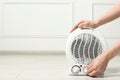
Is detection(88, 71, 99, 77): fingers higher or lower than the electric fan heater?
lower

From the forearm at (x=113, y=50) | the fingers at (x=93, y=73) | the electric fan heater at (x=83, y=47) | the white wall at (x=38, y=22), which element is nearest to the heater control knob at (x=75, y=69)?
the electric fan heater at (x=83, y=47)

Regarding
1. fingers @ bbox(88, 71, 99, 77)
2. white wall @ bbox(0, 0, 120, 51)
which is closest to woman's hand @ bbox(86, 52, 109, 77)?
fingers @ bbox(88, 71, 99, 77)

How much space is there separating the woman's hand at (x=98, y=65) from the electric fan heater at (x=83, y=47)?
77 millimetres

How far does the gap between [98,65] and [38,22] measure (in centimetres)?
198

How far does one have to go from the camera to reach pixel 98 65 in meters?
1.75

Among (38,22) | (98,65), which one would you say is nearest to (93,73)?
(98,65)

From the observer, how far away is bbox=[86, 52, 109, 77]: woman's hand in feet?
5.72

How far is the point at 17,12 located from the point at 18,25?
0.18 meters

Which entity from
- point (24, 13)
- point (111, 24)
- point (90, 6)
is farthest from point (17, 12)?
point (111, 24)

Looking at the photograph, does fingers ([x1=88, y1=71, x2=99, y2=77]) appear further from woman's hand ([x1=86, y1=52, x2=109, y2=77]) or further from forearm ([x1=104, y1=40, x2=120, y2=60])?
forearm ([x1=104, y1=40, x2=120, y2=60])

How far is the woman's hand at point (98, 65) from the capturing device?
5.72 feet

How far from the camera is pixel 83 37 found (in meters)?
1.88

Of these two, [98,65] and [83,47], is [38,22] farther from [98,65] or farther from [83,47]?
[98,65]

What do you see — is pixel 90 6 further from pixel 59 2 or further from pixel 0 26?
pixel 0 26
